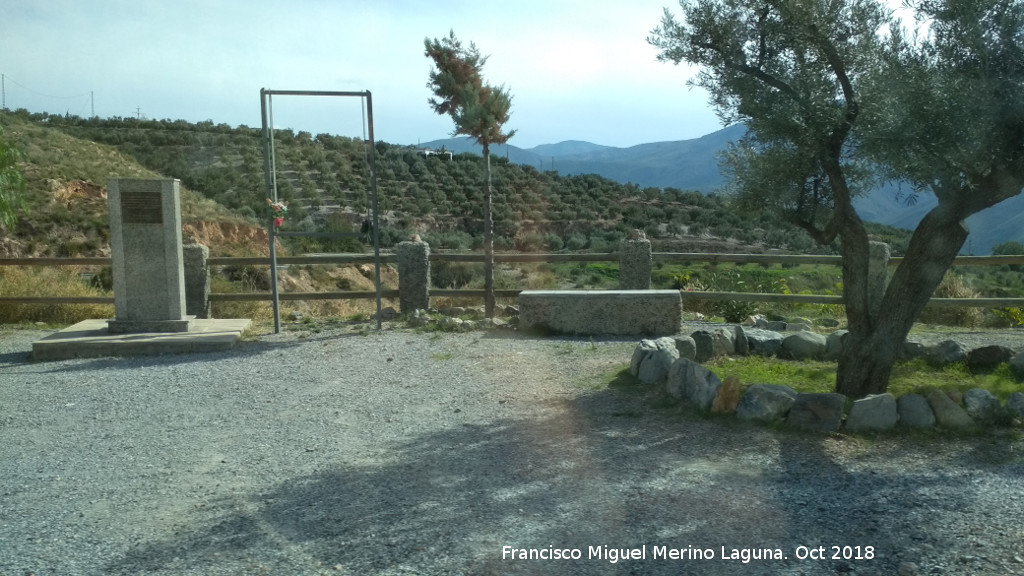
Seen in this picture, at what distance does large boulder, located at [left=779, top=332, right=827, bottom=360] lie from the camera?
887cm

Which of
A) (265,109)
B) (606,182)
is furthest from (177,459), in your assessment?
(606,182)

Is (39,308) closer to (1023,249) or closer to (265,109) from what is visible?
(265,109)

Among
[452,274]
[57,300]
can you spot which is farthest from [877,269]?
[452,274]

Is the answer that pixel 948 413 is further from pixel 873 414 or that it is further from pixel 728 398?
pixel 728 398

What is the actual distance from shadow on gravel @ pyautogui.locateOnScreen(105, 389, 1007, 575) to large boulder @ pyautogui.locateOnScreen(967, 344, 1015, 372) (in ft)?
10.8

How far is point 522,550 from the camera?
396cm

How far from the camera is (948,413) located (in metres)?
5.88

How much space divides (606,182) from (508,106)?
1328 inches

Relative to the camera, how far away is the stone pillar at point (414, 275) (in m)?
12.5

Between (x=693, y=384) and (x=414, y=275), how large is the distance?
6640 mm

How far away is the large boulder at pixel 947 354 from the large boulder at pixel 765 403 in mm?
2895

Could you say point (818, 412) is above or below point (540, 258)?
below

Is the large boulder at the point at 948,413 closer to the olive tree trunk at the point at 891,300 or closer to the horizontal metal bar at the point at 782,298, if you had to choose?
the olive tree trunk at the point at 891,300

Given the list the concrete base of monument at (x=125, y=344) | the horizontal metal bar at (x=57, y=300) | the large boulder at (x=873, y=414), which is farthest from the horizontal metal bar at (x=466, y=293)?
the large boulder at (x=873, y=414)
